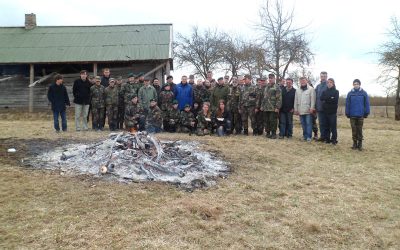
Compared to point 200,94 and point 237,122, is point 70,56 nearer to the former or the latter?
point 200,94

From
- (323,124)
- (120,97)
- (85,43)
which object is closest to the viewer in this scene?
(323,124)

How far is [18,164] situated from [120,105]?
478 centimetres

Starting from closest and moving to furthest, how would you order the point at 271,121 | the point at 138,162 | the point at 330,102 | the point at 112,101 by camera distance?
the point at 138,162 → the point at 330,102 → the point at 271,121 → the point at 112,101

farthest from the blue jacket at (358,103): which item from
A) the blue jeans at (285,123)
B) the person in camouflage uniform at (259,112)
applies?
the person in camouflage uniform at (259,112)

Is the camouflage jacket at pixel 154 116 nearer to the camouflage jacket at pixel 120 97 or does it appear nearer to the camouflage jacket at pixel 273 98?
the camouflage jacket at pixel 120 97

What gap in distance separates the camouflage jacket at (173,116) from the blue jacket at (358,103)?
4.68m

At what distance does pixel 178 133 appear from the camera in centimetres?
1157

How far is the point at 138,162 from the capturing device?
23.8 ft

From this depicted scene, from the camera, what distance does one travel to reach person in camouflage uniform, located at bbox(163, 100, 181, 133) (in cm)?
1176

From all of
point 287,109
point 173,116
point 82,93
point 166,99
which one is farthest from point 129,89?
point 287,109

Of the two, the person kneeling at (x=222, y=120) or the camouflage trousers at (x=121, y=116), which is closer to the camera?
the person kneeling at (x=222, y=120)

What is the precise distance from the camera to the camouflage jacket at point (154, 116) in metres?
11.6

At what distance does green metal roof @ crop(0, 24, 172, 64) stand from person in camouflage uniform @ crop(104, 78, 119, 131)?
7752mm

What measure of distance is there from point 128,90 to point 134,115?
3.01 feet
